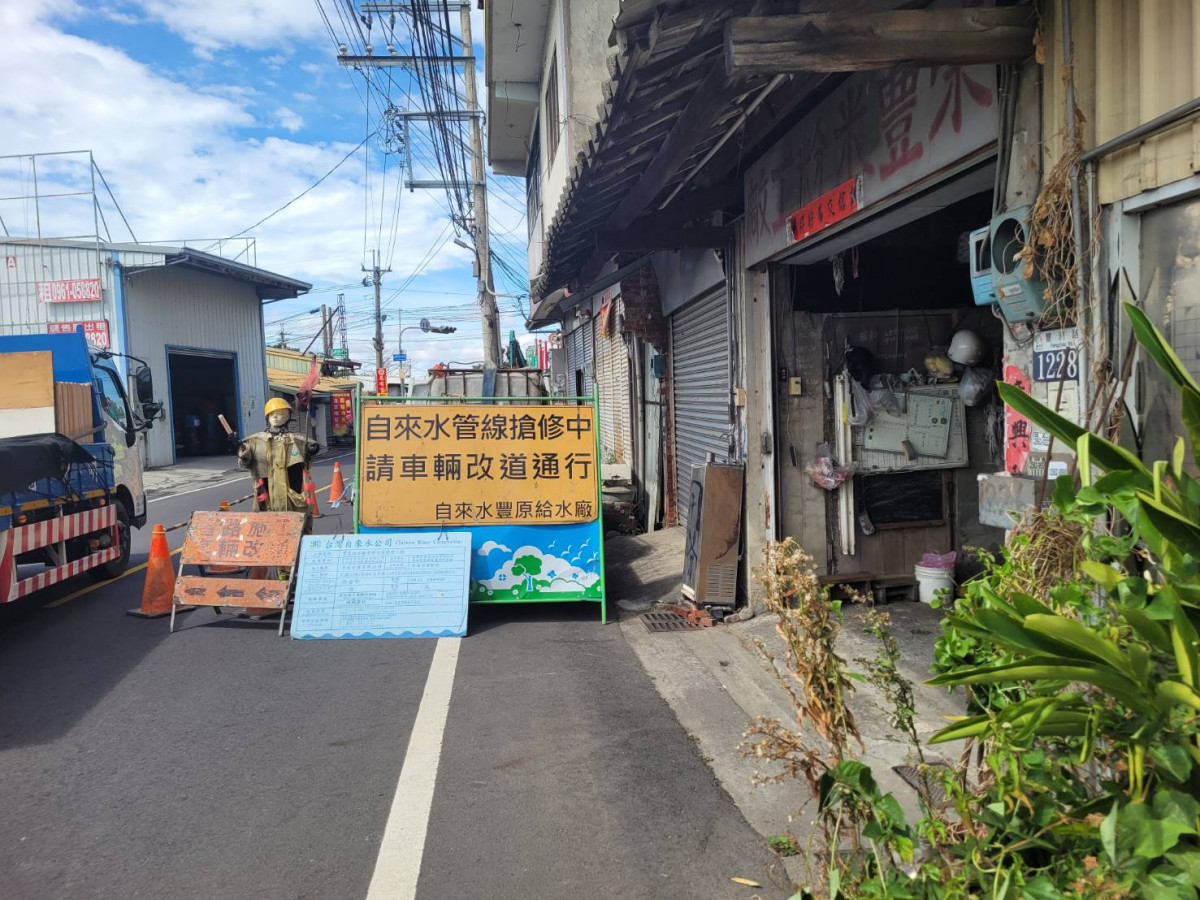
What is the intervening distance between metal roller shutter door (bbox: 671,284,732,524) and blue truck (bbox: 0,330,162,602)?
5872 millimetres

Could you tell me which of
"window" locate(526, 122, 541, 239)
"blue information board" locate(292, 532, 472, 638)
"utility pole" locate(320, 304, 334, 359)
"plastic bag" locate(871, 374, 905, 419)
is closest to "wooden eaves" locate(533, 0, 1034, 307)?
"plastic bag" locate(871, 374, 905, 419)

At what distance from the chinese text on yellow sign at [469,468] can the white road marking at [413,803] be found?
6.23ft

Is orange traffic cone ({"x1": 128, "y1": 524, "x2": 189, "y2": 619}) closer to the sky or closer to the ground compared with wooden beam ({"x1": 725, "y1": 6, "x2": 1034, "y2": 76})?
closer to the ground

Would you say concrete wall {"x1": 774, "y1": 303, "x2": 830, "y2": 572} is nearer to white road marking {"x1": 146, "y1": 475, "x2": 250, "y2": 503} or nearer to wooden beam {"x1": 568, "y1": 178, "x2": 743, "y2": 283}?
wooden beam {"x1": 568, "y1": 178, "x2": 743, "y2": 283}

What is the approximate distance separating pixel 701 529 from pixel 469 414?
222 cm

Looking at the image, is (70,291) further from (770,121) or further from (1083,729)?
(1083,729)

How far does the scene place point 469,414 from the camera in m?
7.33

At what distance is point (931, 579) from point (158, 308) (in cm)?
2502

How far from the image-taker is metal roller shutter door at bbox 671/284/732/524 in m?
8.30

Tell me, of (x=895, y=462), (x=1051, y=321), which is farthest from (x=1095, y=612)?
(x=895, y=462)

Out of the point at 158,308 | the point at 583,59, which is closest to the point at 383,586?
the point at 583,59

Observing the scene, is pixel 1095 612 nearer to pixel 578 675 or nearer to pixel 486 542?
pixel 578 675

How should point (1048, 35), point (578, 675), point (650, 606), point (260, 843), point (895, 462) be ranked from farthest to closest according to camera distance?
point (650, 606)
point (895, 462)
point (578, 675)
point (260, 843)
point (1048, 35)

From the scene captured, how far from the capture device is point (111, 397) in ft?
32.0
